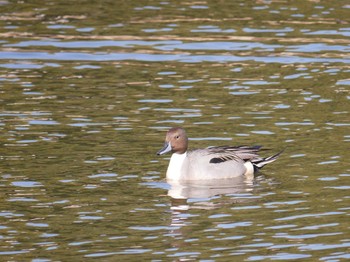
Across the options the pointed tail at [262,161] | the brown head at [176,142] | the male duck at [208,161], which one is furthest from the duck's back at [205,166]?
the pointed tail at [262,161]

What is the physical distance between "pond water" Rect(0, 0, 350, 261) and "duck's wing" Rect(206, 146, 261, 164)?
14.8 inches

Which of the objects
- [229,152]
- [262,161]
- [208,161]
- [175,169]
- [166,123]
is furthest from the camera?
[166,123]

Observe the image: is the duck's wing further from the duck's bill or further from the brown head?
the duck's bill

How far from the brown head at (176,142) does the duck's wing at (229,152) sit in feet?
1.18

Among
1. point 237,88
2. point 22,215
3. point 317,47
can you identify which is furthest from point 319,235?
point 317,47

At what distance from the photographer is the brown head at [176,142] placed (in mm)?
16828

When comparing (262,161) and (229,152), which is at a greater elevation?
(229,152)

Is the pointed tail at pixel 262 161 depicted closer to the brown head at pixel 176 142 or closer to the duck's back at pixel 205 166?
the duck's back at pixel 205 166

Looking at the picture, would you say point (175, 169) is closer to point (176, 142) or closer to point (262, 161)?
point (176, 142)

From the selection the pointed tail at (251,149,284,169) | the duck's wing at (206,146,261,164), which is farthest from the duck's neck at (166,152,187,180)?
the pointed tail at (251,149,284,169)

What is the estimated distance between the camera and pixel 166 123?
19.3 m

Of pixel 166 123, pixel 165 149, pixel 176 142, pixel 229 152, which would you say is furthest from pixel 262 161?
pixel 166 123

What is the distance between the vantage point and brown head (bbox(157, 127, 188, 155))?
16.8m

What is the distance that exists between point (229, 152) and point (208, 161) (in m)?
0.33
